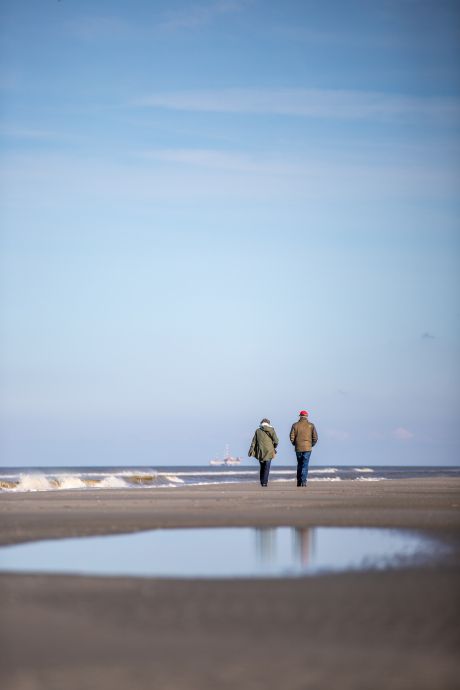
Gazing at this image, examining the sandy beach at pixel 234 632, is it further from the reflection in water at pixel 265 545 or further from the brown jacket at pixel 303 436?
the brown jacket at pixel 303 436

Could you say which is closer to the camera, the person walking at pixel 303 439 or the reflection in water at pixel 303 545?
the reflection in water at pixel 303 545

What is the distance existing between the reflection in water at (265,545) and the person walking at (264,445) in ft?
55.2

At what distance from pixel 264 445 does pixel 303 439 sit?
52.9 inches

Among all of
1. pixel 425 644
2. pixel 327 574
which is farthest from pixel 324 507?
pixel 425 644

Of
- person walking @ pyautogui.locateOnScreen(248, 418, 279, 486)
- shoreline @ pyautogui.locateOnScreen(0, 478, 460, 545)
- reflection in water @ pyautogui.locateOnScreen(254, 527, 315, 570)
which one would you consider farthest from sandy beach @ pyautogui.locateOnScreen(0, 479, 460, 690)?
person walking @ pyautogui.locateOnScreen(248, 418, 279, 486)

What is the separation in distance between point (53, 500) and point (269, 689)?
16.9 m

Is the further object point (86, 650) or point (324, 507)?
point (324, 507)

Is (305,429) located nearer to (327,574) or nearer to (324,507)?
(324,507)

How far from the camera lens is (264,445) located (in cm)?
3081

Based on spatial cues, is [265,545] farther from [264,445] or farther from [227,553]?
[264,445]

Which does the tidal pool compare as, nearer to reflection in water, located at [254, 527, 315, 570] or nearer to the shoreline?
reflection in water, located at [254, 527, 315, 570]

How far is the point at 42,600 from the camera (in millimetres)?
7559

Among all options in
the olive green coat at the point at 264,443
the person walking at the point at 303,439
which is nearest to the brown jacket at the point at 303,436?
the person walking at the point at 303,439

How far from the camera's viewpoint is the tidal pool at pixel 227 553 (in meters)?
9.34
